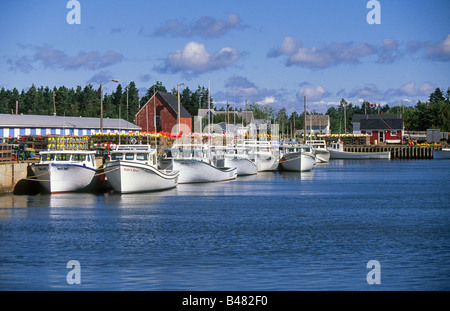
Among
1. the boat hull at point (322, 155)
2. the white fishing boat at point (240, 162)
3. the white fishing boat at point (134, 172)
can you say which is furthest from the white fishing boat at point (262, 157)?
the boat hull at point (322, 155)

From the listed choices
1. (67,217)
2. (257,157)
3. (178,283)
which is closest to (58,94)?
(257,157)

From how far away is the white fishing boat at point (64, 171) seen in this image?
4750 centimetres

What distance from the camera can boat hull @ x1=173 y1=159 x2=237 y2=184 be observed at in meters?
58.3

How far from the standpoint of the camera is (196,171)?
59906 mm

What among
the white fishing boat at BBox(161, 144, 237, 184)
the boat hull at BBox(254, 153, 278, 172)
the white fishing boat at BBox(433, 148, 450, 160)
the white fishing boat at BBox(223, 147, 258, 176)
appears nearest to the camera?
the white fishing boat at BBox(161, 144, 237, 184)

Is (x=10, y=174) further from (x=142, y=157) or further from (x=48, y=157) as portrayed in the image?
(x=142, y=157)

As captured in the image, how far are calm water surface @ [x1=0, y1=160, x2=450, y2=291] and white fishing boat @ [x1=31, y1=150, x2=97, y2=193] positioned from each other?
103 centimetres

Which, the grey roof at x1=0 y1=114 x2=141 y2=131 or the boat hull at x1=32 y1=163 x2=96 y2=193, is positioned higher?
the grey roof at x1=0 y1=114 x2=141 y2=131

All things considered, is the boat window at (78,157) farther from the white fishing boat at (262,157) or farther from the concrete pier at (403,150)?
the concrete pier at (403,150)

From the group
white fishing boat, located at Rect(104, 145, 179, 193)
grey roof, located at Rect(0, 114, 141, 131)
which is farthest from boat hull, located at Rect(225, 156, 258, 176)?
white fishing boat, located at Rect(104, 145, 179, 193)

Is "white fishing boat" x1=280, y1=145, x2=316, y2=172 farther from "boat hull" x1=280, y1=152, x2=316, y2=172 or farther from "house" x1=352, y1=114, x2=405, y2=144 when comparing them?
"house" x1=352, y1=114, x2=405, y2=144

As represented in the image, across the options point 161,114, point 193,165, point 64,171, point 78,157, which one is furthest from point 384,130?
point 64,171

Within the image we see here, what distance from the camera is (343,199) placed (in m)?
49.6

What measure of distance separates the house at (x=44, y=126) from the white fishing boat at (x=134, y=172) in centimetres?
3133
